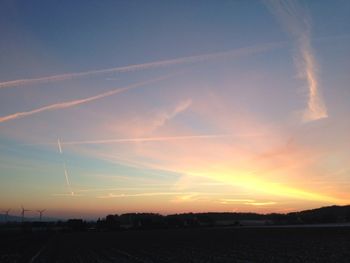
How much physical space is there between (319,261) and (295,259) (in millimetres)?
2891

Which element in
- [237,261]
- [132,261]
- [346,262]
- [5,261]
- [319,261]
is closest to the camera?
[346,262]

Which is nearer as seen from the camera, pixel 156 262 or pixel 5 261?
pixel 156 262

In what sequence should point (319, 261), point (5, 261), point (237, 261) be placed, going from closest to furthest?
point (319, 261) → point (237, 261) → point (5, 261)

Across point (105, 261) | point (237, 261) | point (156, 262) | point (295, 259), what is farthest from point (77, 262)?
point (295, 259)

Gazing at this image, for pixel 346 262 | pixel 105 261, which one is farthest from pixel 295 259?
pixel 105 261

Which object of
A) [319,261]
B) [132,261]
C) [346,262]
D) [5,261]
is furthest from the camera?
[5,261]

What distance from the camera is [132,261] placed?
132 ft

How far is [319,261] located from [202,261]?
9.01m

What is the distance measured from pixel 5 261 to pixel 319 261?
2771 cm

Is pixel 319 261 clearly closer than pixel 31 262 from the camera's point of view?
Yes

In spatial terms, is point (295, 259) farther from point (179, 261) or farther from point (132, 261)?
point (132, 261)

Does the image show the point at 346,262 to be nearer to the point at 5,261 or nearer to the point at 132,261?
the point at 132,261

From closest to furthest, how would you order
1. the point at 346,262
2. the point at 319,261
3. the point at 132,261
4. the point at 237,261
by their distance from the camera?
the point at 346,262 < the point at 319,261 < the point at 237,261 < the point at 132,261

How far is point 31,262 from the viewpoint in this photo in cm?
4247
